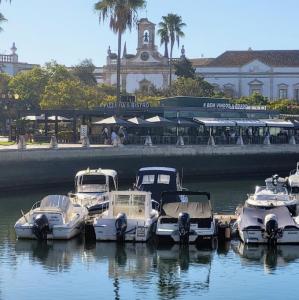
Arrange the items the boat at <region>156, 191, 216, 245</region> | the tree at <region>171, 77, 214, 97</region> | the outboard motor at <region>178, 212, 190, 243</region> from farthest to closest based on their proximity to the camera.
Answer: the tree at <region>171, 77, 214, 97</region> < the boat at <region>156, 191, 216, 245</region> < the outboard motor at <region>178, 212, 190, 243</region>

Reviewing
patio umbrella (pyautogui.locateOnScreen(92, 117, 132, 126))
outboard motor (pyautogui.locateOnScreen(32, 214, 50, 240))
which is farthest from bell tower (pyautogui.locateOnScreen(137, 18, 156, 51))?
outboard motor (pyautogui.locateOnScreen(32, 214, 50, 240))

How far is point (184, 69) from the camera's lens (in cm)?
14012

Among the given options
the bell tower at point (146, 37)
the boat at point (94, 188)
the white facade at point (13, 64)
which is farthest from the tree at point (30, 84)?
the boat at point (94, 188)

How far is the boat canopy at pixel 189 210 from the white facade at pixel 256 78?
10589cm

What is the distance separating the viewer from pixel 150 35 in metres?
142

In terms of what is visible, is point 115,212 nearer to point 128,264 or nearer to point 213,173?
point 128,264

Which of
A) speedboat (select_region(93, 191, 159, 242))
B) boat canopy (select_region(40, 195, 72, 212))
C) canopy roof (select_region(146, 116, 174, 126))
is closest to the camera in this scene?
speedboat (select_region(93, 191, 159, 242))

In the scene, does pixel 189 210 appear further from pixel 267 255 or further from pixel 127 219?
pixel 267 255

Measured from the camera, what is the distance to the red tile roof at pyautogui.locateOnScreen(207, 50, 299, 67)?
494 ft

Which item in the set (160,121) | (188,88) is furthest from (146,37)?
(160,121)

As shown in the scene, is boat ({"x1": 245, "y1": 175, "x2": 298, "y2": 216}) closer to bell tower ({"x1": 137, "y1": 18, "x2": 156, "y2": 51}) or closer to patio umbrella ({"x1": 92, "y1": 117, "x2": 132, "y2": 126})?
patio umbrella ({"x1": 92, "y1": 117, "x2": 132, "y2": 126})

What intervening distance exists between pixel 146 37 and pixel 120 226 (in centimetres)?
10493

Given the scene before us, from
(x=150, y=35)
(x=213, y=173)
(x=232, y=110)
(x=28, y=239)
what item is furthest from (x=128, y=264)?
(x=150, y=35)

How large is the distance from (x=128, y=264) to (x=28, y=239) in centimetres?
664
